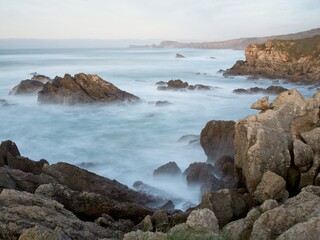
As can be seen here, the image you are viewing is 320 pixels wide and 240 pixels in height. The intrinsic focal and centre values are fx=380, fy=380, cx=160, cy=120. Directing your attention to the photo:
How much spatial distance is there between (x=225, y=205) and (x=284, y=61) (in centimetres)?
4384

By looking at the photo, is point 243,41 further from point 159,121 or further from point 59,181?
point 59,181

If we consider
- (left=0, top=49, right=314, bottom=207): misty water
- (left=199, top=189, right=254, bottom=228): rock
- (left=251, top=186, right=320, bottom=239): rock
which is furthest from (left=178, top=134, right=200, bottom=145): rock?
(left=251, top=186, right=320, bottom=239): rock

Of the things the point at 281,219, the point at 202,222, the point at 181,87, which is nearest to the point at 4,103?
the point at 181,87

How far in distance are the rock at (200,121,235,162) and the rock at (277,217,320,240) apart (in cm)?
856

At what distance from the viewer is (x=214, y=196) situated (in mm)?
7914

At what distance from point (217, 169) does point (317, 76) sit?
3198 centimetres

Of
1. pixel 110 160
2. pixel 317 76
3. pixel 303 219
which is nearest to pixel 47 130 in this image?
pixel 110 160

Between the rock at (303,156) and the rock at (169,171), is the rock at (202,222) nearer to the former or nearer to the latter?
the rock at (303,156)

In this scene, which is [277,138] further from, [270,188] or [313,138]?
[270,188]

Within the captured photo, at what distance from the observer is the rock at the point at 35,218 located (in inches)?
218

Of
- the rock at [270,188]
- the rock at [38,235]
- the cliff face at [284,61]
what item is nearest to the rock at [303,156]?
the rock at [270,188]

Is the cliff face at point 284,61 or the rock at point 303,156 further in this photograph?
the cliff face at point 284,61

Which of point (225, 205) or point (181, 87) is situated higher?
point (225, 205)

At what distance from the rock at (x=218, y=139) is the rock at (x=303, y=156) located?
172 inches
